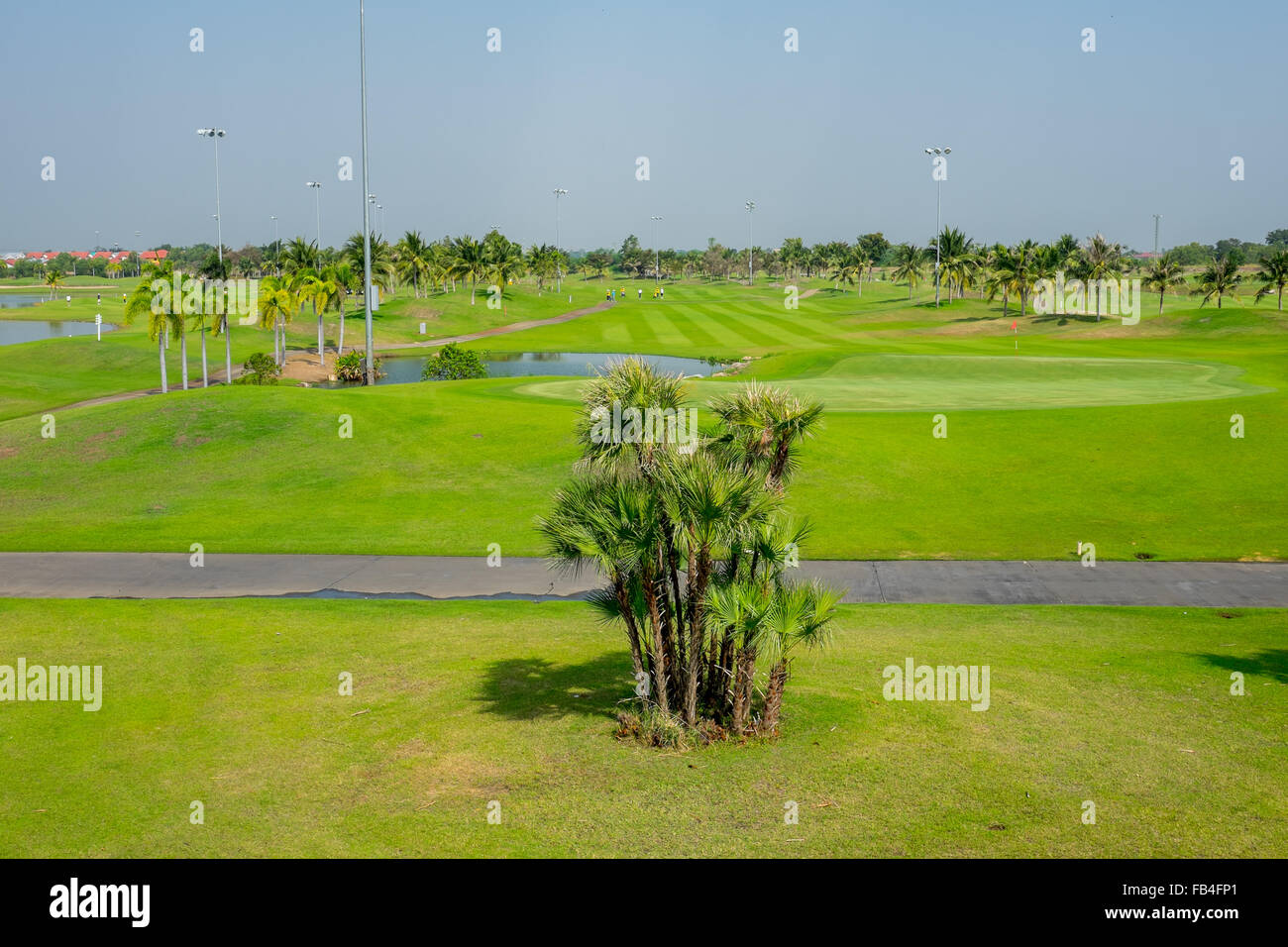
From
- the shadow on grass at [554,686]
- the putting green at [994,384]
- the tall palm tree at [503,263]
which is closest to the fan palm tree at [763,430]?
the shadow on grass at [554,686]

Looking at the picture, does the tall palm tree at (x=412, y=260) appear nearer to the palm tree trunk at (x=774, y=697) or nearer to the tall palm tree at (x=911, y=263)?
the tall palm tree at (x=911, y=263)

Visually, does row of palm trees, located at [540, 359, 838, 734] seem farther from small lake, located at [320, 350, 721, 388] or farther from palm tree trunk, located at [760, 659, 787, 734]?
small lake, located at [320, 350, 721, 388]

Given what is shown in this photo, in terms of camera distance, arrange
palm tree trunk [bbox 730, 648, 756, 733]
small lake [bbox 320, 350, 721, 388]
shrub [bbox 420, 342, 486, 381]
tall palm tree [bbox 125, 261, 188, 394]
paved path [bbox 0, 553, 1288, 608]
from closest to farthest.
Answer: palm tree trunk [bbox 730, 648, 756, 733]
paved path [bbox 0, 553, 1288, 608]
tall palm tree [bbox 125, 261, 188, 394]
shrub [bbox 420, 342, 486, 381]
small lake [bbox 320, 350, 721, 388]

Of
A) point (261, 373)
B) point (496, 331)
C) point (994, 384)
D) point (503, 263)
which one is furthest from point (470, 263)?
point (994, 384)

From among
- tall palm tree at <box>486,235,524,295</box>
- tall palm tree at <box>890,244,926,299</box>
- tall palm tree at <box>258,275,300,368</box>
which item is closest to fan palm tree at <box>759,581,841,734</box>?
tall palm tree at <box>258,275,300,368</box>

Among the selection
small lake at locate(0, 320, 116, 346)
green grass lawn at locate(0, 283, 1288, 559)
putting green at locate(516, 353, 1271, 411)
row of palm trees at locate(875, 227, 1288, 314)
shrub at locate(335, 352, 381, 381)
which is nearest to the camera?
green grass lawn at locate(0, 283, 1288, 559)
